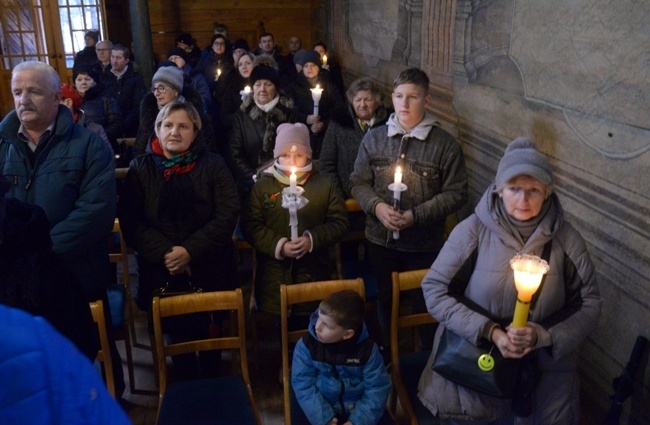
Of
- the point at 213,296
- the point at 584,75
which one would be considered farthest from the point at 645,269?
the point at 213,296

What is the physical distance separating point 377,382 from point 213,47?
18.6 ft

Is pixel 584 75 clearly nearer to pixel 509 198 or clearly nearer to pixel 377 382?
pixel 509 198

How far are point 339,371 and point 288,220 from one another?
3.06 ft

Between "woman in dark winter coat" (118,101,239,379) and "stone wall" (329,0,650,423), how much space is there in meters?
1.57

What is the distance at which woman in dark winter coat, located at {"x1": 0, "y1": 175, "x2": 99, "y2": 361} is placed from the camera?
1911 mm

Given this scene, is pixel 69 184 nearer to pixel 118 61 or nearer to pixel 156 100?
pixel 156 100

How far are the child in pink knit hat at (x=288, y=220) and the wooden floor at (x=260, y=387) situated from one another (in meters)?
0.48

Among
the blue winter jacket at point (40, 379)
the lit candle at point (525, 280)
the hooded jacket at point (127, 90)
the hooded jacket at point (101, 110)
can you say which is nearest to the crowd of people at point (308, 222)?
the lit candle at point (525, 280)

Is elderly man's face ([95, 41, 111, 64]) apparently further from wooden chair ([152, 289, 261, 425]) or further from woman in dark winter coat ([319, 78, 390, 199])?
wooden chair ([152, 289, 261, 425])

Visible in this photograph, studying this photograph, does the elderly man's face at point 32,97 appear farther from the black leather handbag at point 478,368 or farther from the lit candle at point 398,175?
the black leather handbag at point 478,368

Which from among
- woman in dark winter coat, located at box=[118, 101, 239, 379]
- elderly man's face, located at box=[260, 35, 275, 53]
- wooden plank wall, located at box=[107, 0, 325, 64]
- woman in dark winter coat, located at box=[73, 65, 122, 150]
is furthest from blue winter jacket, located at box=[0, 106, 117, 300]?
wooden plank wall, located at box=[107, 0, 325, 64]

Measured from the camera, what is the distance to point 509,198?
2.03 meters

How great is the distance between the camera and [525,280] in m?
1.67

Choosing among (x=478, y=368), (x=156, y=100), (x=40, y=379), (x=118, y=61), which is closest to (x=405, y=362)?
(x=478, y=368)
